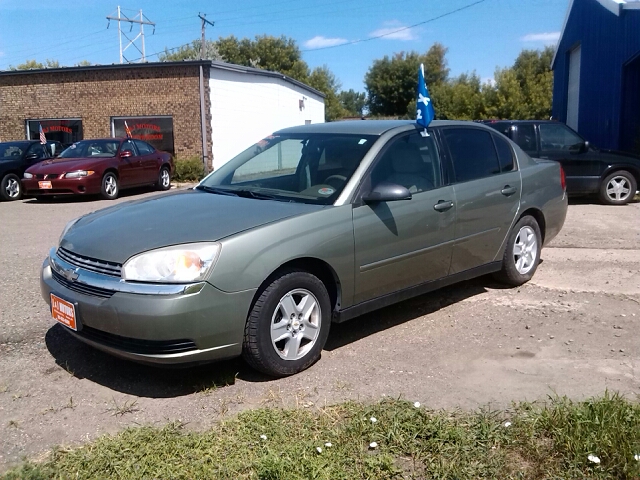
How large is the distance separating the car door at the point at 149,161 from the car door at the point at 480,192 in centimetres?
1238

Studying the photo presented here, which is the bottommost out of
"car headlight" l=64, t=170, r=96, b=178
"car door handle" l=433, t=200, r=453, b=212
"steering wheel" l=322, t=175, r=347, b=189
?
"car headlight" l=64, t=170, r=96, b=178

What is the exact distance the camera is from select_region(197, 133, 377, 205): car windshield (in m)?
4.85

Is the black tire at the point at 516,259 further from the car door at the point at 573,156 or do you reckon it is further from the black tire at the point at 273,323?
the car door at the point at 573,156

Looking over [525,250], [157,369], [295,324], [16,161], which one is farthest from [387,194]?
[16,161]

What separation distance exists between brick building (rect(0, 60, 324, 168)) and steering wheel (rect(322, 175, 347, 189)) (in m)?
17.7

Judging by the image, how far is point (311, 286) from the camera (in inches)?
170

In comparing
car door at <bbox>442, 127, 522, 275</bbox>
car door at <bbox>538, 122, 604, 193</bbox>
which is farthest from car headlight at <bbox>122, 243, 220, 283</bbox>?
car door at <bbox>538, 122, 604, 193</bbox>

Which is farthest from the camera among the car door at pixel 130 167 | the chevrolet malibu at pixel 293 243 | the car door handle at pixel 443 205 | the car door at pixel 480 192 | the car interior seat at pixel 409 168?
the car door at pixel 130 167

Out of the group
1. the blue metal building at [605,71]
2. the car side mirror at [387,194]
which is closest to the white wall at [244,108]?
the blue metal building at [605,71]

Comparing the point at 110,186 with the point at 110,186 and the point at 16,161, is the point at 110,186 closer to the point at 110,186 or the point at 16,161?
the point at 110,186

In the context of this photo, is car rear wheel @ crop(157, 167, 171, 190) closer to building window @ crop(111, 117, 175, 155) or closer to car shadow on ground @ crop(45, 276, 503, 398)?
building window @ crop(111, 117, 175, 155)

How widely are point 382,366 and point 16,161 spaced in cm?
1416

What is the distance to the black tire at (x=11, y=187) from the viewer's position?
15.5 m

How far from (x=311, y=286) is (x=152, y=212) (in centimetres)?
128
